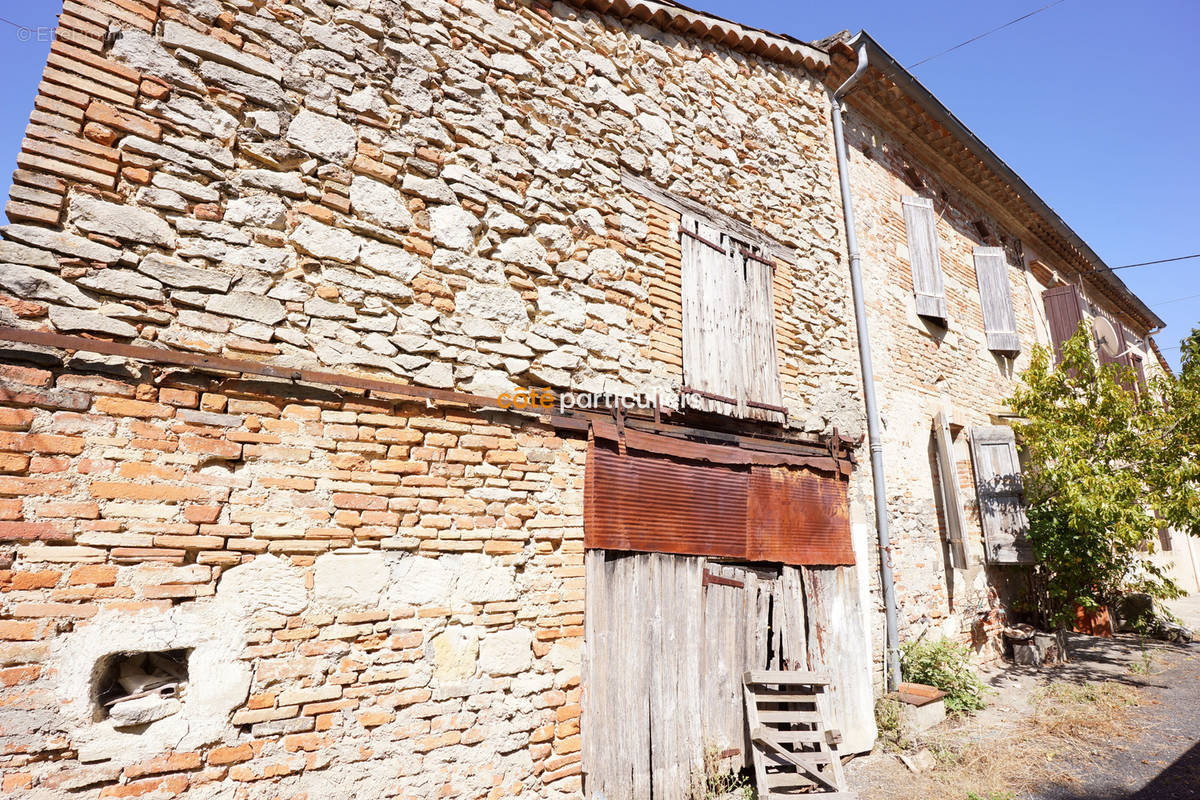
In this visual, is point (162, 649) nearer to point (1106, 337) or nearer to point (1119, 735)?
point (1119, 735)

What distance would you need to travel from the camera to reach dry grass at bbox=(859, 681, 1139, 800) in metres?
4.40

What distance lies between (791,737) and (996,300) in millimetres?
7798

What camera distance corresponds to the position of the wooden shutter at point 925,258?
24.9 feet

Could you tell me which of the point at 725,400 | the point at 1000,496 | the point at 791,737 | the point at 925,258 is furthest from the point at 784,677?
the point at 925,258

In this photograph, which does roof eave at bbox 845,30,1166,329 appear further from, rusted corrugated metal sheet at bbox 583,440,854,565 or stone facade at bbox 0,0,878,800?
rusted corrugated metal sheet at bbox 583,440,854,565

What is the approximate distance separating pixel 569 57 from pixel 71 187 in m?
3.52

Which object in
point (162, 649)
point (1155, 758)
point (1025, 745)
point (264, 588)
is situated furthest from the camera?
point (1025, 745)

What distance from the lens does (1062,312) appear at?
1064 centimetres

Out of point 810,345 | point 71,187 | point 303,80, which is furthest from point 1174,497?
point 71,187

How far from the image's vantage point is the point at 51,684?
2367 mm

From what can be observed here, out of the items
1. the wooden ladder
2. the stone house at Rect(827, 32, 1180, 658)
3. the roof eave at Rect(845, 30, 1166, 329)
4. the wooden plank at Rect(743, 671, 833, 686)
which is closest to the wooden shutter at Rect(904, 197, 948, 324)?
the stone house at Rect(827, 32, 1180, 658)

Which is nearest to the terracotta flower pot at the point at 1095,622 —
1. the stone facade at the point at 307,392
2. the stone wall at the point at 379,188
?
the stone wall at the point at 379,188

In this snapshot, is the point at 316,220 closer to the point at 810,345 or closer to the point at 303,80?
the point at 303,80

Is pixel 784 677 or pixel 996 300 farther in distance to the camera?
pixel 996 300
